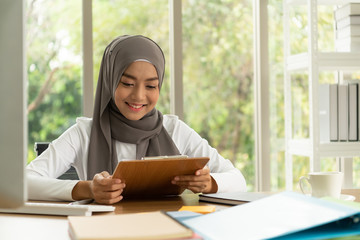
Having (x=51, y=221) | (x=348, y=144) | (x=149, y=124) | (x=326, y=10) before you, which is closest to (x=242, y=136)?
(x=348, y=144)

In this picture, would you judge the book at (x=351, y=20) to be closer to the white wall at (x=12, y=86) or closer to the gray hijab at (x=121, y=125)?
the gray hijab at (x=121, y=125)

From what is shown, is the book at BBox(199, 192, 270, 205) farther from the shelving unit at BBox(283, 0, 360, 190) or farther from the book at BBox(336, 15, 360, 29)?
the book at BBox(336, 15, 360, 29)

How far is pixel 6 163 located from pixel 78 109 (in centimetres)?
207

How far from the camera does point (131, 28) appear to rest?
9.05ft

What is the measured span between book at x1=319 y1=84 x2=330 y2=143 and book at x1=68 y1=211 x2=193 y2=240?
185cm

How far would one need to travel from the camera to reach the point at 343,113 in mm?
2537

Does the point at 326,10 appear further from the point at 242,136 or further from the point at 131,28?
the point at 131,28

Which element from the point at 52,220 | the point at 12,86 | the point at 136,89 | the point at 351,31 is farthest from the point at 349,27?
the point at 12,86

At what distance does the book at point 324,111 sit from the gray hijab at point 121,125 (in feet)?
3.51

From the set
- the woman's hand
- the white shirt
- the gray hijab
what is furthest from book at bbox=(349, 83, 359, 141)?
the woman's hand

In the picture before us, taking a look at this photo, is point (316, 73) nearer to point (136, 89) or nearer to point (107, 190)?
point (136, 89)

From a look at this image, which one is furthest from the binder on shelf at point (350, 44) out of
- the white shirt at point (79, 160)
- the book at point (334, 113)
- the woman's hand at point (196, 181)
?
the woman's hand at point (196, 181)

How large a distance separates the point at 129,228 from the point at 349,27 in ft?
7.16

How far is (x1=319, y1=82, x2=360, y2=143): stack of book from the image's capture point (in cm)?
253
